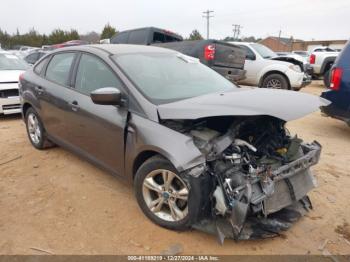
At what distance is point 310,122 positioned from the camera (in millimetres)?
7480

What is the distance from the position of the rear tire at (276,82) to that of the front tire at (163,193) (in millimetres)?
8350

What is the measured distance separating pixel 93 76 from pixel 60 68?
38.3 inches

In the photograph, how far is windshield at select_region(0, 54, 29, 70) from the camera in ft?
28.4

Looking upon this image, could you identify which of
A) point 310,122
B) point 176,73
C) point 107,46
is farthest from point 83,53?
point 310,122

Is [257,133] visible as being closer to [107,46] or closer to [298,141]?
[298,141]

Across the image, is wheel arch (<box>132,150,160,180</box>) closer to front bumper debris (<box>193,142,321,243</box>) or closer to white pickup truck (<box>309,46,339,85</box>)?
front bumper debris (<box>193,142,321,243</box>)

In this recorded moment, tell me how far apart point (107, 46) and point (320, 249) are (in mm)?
3289

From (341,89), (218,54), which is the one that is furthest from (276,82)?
(341,89)

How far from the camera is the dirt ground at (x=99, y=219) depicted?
2961 millimetres

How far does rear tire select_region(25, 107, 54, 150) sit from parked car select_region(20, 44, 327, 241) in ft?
3.51

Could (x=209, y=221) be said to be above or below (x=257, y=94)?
below

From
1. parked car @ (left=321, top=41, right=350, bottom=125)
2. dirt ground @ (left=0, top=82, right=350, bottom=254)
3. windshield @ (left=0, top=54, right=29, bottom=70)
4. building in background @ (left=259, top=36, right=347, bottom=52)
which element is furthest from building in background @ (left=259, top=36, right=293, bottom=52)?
dirt ground @ (left=0, top=82, right=350, bottom=254)

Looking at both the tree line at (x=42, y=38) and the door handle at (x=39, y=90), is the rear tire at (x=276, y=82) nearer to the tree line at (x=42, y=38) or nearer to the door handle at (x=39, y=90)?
the door handle at (x=39, y=90)

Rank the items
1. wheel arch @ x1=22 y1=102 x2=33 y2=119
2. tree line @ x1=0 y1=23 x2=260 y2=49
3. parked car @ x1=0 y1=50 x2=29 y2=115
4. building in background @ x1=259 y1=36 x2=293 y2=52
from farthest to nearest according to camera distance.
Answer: building in background @ x1=259 y1=36 x2=293 y2=52 < tree line @ x1=0 y1=23 x2=260 y2=49 < parked car @ x1=0 y1=50 x2=29 y2=115 < wheel arch @ x1=22 y1=102 x2=33 y2=119
